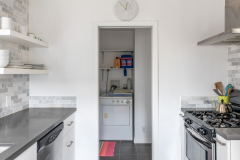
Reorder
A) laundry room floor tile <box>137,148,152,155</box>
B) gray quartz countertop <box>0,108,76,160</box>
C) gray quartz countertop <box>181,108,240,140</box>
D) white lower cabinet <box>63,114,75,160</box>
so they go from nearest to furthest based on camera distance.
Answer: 1. gray quartz countertop <box>0,108,76,160</box>
2. gray quartz countertop <box>181,108,240,140</box>
3. white lower cabinet <box>63,114,75,160</box>
4. laundry room floor tile <box>137,148,152,155</box>

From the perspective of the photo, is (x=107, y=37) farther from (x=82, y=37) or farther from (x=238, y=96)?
(x=238, y=96)

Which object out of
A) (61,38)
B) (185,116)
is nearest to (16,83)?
(61,38)

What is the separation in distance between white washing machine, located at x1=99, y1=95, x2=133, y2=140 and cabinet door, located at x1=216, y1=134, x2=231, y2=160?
2.23m

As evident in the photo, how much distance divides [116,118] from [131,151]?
73cm

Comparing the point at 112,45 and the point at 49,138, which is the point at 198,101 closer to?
the point at 49,138

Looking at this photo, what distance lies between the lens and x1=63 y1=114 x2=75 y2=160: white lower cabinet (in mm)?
1900

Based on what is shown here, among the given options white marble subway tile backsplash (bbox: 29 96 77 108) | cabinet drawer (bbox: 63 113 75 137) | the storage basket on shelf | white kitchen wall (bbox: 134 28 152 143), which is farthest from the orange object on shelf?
cabinet drawer (bbox: 63 113 75 137)

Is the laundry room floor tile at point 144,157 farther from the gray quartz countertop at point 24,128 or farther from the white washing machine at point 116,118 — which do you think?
the gray quartz countertop at point 24,128

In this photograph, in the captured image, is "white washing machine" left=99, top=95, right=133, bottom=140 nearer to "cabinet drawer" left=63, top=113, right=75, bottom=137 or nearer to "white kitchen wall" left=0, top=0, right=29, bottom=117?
"cabinet drawer" left=63, top=113, right=75, bottom=137

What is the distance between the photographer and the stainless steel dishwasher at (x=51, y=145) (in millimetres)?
1356

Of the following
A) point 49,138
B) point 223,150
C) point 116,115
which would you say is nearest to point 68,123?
point 49,138

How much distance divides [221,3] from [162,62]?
3.44 ft

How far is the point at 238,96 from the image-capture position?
1.96m

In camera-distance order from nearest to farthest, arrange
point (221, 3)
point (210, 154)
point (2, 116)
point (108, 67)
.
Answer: point (210, 154), point (2, 116), point (221, 3), point (108, 67)
